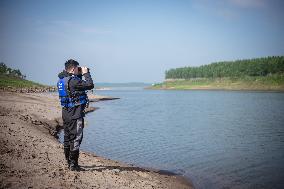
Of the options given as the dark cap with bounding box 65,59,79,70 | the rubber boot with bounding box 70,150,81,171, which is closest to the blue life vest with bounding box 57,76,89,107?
the dark cap with bounding box 65,59,79,70

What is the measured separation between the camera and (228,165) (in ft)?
48.5

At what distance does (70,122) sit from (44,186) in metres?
2.19

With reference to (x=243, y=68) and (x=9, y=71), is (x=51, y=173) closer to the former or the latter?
(x=9, y=71)

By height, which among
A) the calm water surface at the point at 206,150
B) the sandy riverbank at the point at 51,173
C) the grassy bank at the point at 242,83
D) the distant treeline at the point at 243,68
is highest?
the distant treeline at the point at 243,68

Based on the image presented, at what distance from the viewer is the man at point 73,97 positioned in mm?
9070

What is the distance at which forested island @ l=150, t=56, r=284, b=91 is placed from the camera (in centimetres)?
13546

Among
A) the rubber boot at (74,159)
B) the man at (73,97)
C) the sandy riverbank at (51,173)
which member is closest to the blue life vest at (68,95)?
the man at (73,97)

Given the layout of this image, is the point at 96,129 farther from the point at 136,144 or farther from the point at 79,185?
the point at 79,185

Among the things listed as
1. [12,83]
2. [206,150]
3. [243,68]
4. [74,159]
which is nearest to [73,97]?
[74,159]

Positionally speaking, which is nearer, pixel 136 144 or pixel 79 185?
pixel 79 185

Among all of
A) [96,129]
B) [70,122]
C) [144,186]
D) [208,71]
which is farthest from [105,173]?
[208,71]

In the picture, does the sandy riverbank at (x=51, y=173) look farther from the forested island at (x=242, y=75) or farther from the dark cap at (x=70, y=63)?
the forested island at (x=242, y=75)

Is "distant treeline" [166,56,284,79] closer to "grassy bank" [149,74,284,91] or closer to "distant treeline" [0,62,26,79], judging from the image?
"grassy bank" [149,74,284,91]

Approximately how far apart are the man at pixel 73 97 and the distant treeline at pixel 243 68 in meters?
149
